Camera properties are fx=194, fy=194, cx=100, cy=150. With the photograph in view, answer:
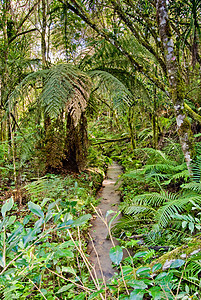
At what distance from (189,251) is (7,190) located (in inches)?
96.2

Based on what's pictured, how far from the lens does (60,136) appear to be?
10.1 ft

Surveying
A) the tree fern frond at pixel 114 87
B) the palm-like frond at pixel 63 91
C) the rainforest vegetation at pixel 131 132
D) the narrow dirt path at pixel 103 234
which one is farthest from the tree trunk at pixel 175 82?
the narrow dirt path at pixel 103 234

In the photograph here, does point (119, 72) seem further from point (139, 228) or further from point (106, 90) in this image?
point (139, 228)

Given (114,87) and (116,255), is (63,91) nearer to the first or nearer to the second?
(114,87)

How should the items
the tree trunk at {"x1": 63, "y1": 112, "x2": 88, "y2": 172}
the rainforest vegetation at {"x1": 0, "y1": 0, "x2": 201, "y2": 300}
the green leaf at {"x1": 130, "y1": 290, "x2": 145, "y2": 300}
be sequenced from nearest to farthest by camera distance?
the green leaf at {"x1": 130, "y1": 290, "x2": 145, "y2": 300} → the rainforest vegetation at {"x1": 0, "y1": 0, "x2": 201, "y2": 300} → the tree trunk at {"x1": 63, "y1": 112, "x2": 88, "y2": 172}

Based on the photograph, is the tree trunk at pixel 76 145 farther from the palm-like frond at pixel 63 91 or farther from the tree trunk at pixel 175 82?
the tree trunk at pixel 175 82

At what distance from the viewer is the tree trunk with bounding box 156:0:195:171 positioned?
208 cm

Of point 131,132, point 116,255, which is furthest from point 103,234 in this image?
point 131,132

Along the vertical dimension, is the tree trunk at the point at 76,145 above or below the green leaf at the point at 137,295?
above

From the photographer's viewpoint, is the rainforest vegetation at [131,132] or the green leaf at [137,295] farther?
the rainforest vegetation at [131,132]

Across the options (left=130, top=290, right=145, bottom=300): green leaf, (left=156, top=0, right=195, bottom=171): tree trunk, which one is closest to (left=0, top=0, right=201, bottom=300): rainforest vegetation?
(left=156, top=0, right=195, bottom=171): tree trunk

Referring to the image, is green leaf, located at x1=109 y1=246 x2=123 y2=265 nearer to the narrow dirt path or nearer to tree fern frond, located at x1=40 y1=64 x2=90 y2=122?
the narrow dirt path

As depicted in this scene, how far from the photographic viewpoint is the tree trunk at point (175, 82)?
2082mm

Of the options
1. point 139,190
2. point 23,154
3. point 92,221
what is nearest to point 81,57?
point 23,154
